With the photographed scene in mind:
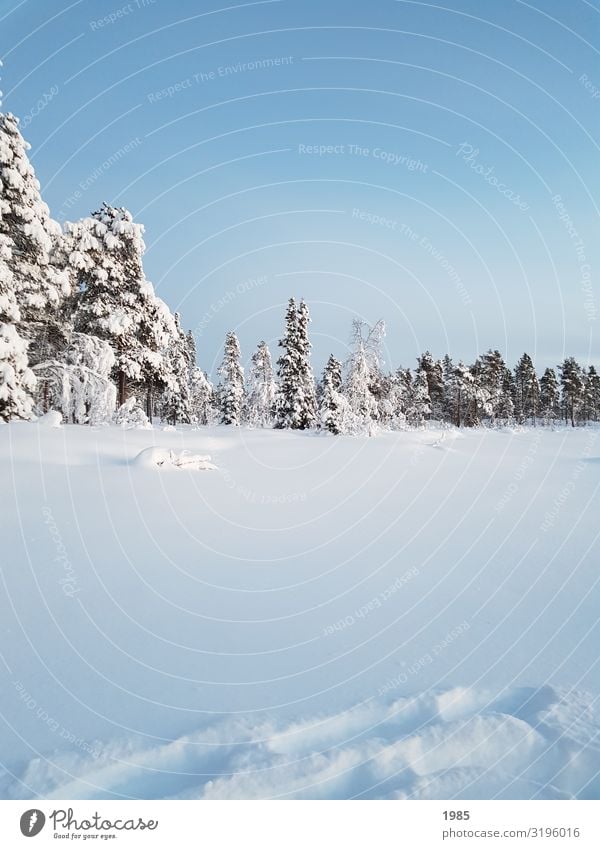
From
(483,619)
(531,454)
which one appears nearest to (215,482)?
(483,619)

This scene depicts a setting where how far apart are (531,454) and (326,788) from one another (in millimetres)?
13111

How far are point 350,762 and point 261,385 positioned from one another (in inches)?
2010

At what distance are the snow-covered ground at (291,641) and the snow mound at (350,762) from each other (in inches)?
0.5

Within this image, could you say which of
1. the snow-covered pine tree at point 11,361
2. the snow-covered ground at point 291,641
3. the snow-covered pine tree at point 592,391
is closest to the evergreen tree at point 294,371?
the snow-covered pine tree at point 11,361

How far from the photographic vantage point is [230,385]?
44875 mm

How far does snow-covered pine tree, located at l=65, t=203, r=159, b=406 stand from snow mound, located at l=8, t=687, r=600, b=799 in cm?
1710

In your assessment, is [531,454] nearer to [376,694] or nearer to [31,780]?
[376,694]

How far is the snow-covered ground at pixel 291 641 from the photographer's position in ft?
9.07

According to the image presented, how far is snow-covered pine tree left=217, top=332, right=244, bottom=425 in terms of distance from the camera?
45.1m
